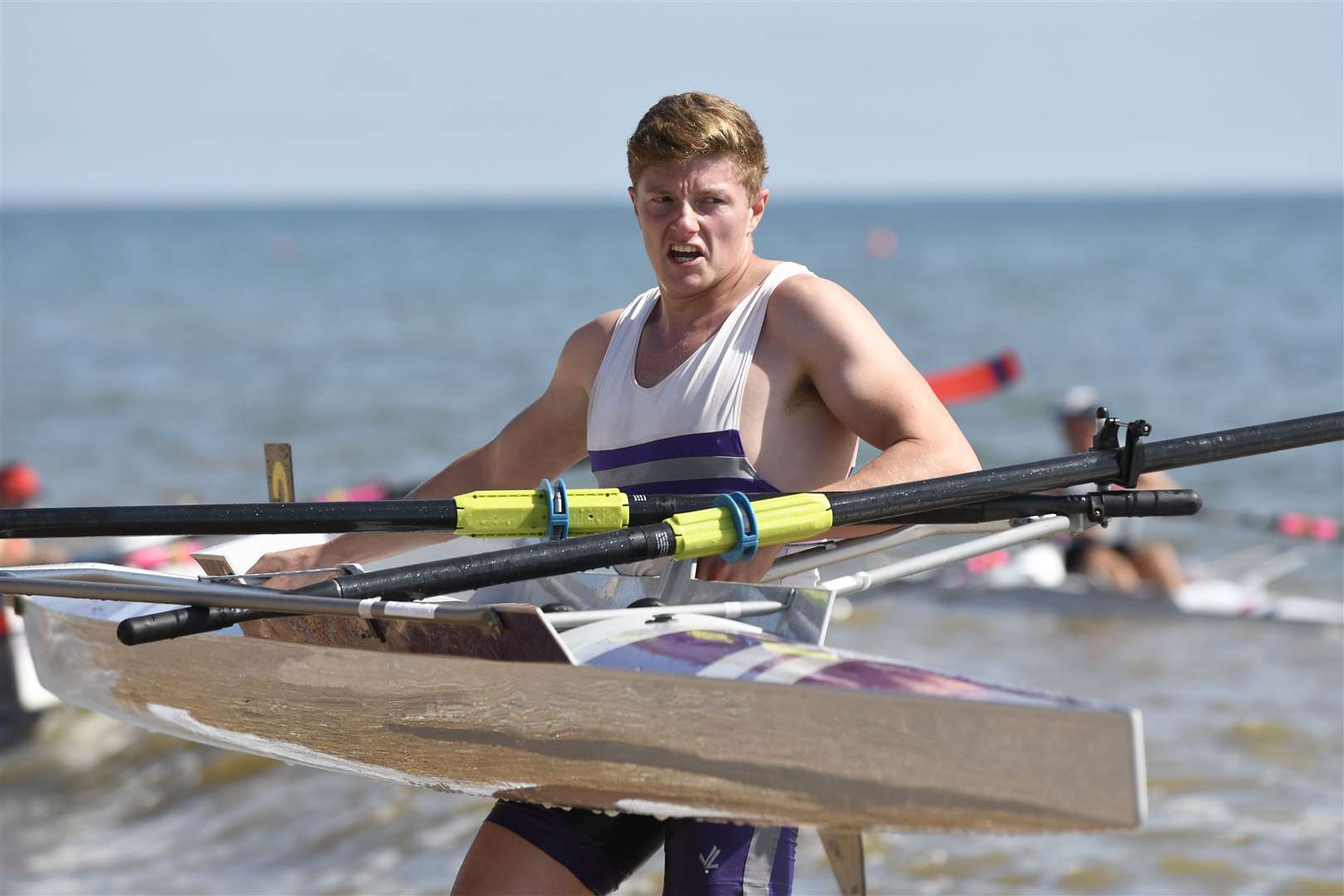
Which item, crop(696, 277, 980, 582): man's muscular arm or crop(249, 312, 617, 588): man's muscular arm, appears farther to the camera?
crop(249, 312, 617, 588): man's muscular arm

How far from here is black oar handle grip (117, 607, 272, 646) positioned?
2373mm

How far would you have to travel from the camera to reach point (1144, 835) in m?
4.82

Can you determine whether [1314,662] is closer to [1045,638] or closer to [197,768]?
[1045,638]

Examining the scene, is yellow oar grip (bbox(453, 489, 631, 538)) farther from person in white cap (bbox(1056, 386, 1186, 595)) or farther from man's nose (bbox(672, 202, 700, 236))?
person in white cap (bbox(1056, 386, 1186, 595))

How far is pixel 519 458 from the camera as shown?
10.6 feet

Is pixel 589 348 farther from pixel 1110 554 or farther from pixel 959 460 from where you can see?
pixel 1110 554

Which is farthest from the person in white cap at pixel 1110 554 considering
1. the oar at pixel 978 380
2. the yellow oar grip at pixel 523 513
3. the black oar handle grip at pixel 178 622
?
the black oar handle grip at pixel 178 622

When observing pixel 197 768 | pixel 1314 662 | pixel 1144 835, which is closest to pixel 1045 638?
pixel 1314 662

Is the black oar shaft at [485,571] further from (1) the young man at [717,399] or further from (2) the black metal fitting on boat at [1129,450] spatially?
(2) the black metal fitting on boat at [1129,450]

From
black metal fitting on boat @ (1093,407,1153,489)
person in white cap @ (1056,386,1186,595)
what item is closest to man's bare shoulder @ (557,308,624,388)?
black metal fitting on boat @ (1093,407,1153,489)

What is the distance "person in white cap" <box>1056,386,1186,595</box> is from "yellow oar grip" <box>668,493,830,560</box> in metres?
5.93

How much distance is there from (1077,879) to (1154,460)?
2.09 meters

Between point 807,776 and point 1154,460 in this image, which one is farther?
point 1154,460

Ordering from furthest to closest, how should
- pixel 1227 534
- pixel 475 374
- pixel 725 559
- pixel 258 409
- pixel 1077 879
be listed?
pixel 475 374 → pixel 258 409 → pixel 1227 534 → pixel 1077 879 → pixel 725 559
